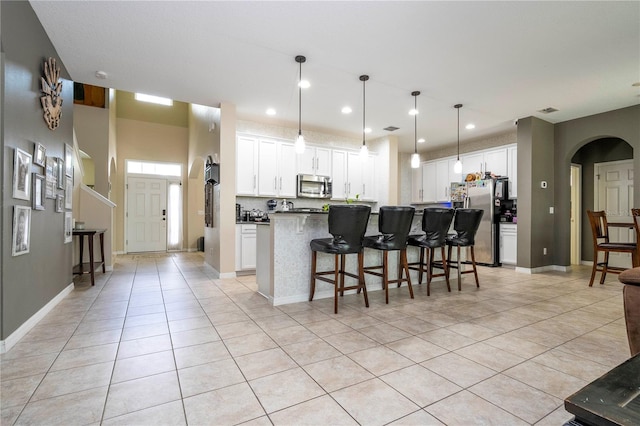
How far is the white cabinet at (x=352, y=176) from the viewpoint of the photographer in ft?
20.6

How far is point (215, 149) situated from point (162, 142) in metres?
4.30

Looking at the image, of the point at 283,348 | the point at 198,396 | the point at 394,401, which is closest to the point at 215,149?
the point at 283,348

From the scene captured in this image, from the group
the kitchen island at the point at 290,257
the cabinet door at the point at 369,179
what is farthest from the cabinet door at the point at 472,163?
the kitchen island at the point at 290,257

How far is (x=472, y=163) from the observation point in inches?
260

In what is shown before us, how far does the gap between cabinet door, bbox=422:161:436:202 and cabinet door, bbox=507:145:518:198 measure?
1.78m

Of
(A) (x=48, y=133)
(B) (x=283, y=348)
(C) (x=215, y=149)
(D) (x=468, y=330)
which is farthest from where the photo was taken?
(C) (x=215, y=149)

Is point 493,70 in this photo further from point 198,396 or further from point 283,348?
point 198,396

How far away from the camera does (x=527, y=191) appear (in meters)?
5.37

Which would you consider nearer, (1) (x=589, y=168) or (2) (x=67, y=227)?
(2) (x=67, y=227)

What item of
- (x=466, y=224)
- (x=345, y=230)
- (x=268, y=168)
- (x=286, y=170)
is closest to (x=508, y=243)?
(x=466, y=224)

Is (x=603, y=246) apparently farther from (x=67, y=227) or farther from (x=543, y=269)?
(x=67, y=227)

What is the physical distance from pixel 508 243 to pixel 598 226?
1.48m

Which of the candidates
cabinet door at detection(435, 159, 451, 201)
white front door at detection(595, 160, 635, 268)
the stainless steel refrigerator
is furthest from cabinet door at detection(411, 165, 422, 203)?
white front door at detection(595, 160, 635, 268)

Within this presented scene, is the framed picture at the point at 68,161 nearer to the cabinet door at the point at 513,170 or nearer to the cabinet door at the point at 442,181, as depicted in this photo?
the cabinet door at the point at 442,181
